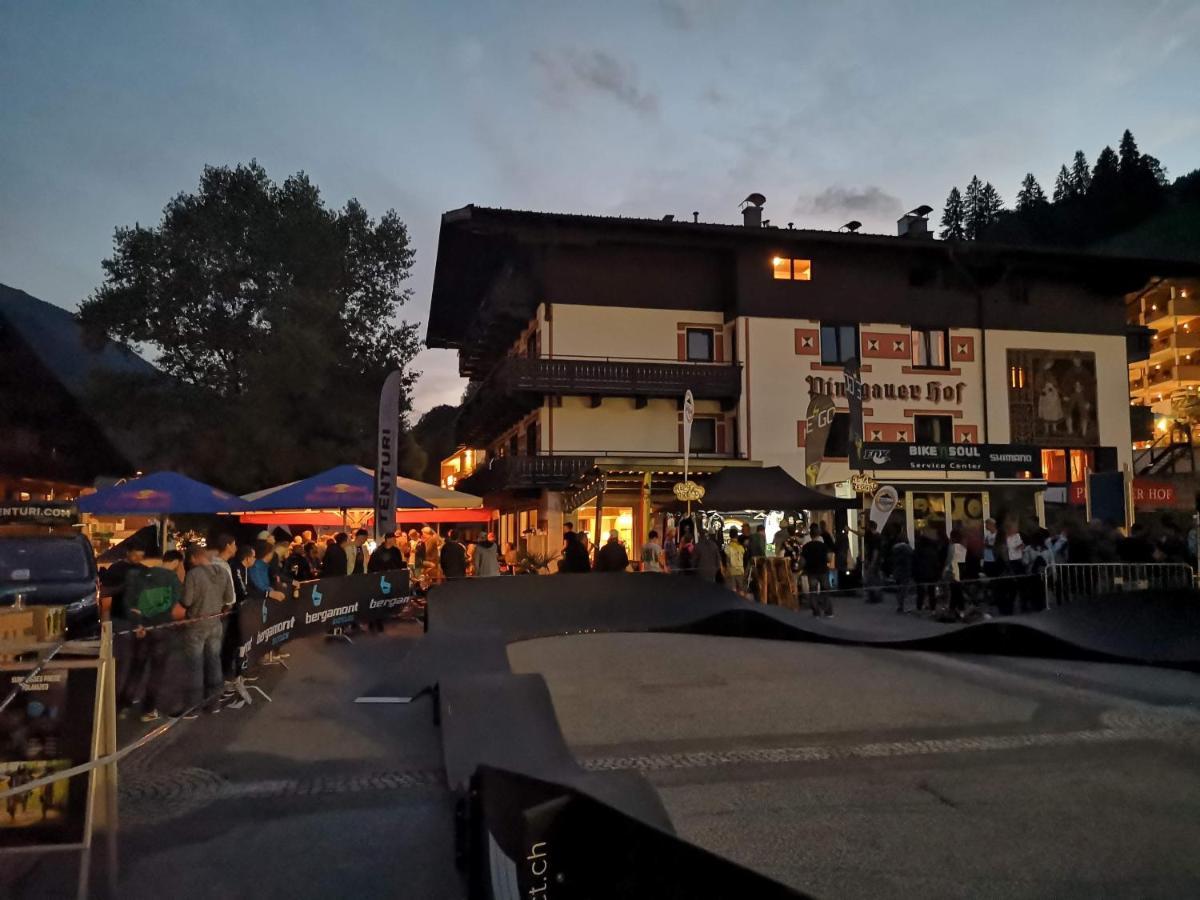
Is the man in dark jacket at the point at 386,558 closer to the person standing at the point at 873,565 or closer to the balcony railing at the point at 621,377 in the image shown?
the person standing at the point at 873,565

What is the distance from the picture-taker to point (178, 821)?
5.66 meters

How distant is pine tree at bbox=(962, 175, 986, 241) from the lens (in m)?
118

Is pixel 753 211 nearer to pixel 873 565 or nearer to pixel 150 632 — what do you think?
pixel 873 565

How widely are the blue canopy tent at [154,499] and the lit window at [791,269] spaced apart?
21.3m

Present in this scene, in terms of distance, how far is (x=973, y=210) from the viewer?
12888 centimetres

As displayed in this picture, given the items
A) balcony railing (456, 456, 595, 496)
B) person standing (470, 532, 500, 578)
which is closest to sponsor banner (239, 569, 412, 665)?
person standing (470, 532, 500, 578)

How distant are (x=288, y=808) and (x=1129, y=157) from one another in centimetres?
12867

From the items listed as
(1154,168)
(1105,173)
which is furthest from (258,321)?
(1154,168)

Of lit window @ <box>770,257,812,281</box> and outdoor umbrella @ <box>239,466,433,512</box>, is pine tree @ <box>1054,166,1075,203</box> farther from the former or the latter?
outdoor umbrella @ <box>239,466,433,512</box>

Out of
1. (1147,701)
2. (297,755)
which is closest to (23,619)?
(297,755)

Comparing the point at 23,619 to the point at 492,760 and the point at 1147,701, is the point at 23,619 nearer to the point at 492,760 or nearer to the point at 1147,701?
the point at 492,760

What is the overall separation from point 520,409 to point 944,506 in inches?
557

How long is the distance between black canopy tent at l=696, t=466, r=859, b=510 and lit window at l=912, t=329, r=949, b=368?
537 inches

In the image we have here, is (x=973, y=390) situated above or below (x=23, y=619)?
above
